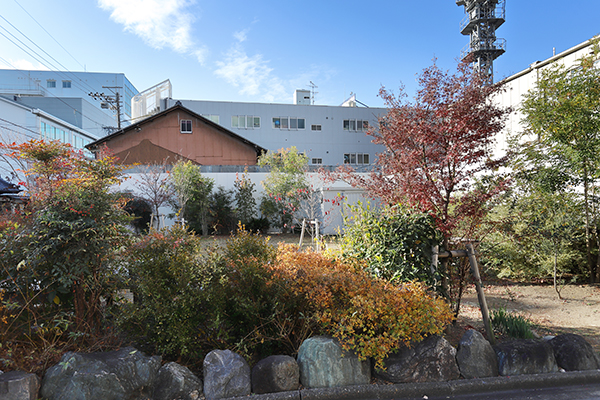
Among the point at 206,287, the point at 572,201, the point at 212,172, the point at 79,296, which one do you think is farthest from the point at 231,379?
the point at 212,172

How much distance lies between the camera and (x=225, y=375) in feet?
9.82

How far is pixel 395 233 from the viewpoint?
4.15 metres

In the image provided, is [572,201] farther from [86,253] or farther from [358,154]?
[358,154]

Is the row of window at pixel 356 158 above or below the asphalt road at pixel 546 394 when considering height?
above

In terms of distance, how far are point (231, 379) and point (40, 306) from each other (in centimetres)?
202

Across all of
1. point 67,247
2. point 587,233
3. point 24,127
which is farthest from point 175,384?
point 24,127

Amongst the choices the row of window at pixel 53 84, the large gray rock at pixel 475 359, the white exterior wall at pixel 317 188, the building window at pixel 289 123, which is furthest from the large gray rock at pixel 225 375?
the row of window at pixel 53 84

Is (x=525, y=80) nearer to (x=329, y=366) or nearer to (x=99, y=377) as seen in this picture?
(x=329, y=366)

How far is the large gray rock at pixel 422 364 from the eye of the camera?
3213mm

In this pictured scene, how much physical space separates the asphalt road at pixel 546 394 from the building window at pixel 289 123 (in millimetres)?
25613

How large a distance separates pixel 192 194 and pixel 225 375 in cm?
1277

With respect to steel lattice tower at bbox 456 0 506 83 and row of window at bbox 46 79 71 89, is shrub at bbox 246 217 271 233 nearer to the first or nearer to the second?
steel lattice tower at bbox 456 0 506 83

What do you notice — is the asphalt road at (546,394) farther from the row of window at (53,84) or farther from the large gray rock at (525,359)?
the row of window at (53,84)

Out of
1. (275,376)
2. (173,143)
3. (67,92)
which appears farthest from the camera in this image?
(67,92)
